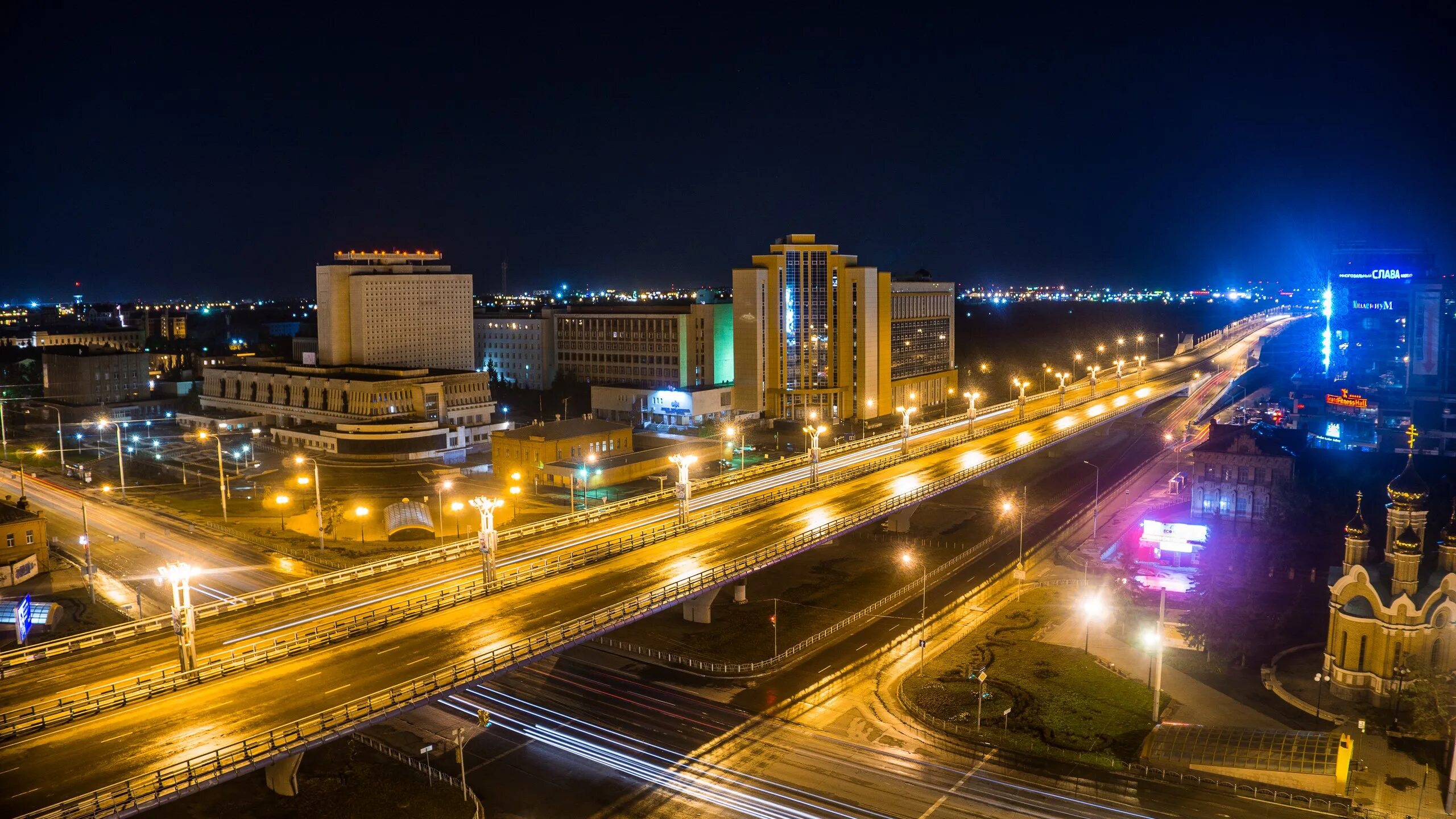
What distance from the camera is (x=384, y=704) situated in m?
26.1

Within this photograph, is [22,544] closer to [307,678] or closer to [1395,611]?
[307,678]

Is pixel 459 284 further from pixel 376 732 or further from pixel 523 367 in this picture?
pixel 376 732

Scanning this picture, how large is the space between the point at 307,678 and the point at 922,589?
3250 cm

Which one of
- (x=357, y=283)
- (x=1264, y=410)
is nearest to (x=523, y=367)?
(x=357, y=283)

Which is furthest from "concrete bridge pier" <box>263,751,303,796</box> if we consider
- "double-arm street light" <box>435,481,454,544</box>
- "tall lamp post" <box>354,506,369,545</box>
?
"tall lamp post" <box>354,506,369,545</box>

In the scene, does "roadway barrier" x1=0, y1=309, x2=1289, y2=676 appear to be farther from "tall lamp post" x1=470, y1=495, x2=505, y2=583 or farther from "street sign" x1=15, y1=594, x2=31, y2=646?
"street sign" x1=15, y1=594, x2=31, y2=646

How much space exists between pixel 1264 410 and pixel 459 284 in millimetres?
86920

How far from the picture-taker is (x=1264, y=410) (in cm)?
8931

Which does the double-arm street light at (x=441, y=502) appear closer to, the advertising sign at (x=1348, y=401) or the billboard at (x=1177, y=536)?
the billboard at (x=1177, y=536)

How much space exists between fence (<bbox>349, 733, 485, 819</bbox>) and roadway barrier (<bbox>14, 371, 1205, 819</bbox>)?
4303 millimetres

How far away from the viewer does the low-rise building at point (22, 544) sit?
50062 mm

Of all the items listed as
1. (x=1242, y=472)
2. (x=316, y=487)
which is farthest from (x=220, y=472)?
(x=1242, y=472)

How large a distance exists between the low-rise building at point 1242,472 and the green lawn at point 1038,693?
24.2 metres

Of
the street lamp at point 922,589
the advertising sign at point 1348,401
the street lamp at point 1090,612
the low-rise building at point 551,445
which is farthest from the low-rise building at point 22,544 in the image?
the advertising sign at point 1348,401
